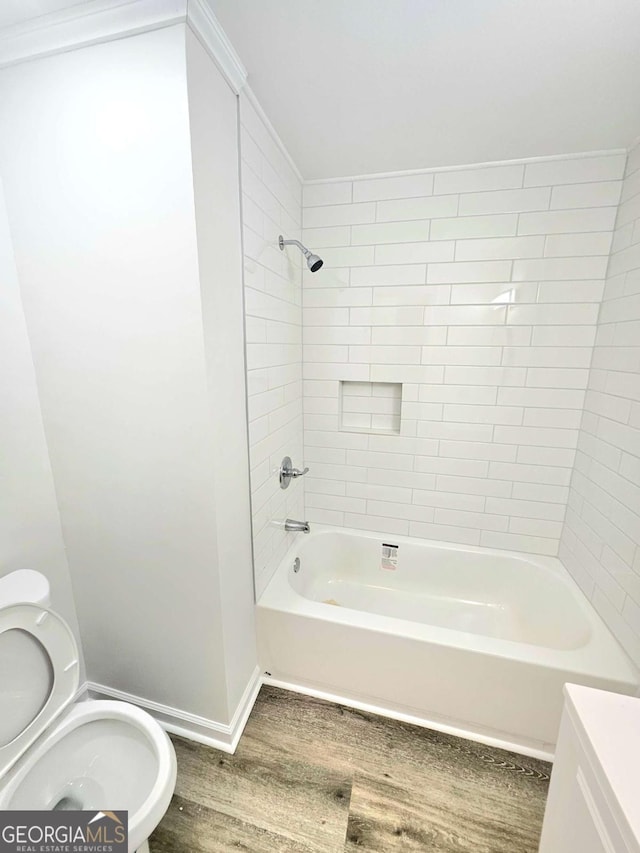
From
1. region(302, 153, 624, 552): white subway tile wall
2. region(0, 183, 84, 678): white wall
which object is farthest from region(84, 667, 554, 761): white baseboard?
region(302, 153, 624, 552): white subway tile wall

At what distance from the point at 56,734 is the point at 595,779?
1.40 metres

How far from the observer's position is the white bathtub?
1345mm

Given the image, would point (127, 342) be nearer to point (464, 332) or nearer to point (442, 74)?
point (442, 74)

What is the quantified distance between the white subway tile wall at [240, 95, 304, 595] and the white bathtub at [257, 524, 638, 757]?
315 mm

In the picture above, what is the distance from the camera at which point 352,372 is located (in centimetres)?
202

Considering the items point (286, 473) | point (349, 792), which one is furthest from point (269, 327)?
point (349, 792)

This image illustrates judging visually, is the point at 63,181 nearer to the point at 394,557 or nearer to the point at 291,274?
the point at 291,274

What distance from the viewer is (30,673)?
105 cm

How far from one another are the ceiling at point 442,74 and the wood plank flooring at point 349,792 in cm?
245

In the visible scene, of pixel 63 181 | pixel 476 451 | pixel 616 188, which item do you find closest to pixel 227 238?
pixel 63 181

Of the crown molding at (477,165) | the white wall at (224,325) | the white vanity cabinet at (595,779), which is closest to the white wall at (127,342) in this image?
the white wall at (224,325)

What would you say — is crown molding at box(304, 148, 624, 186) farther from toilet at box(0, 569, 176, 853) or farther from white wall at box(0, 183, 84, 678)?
toilet at box(0, 569, 176, 853)

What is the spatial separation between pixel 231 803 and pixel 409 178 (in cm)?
273

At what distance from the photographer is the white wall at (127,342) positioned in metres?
0.97
